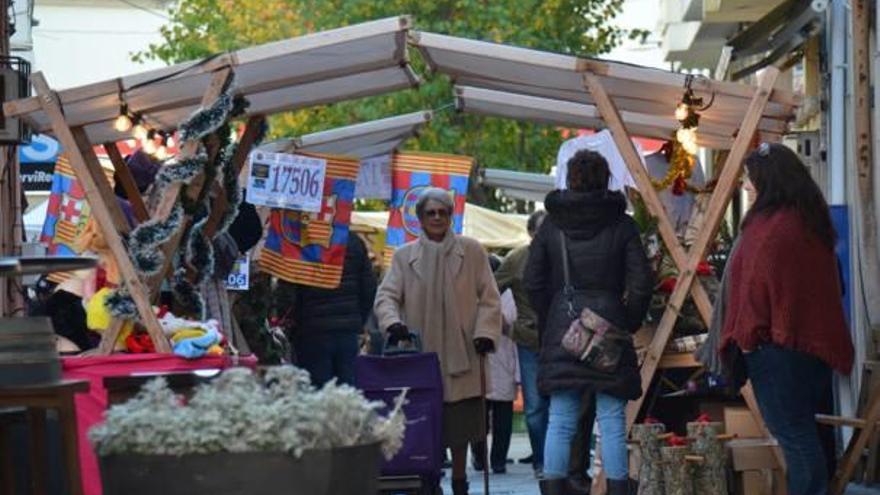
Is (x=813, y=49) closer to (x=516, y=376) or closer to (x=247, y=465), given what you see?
(x=516, y=376)

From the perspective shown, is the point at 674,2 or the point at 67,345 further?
the point at 674,2

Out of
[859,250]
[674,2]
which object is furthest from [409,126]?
[674,2]

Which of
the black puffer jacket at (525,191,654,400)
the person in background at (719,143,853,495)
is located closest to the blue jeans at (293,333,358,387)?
the black puffer jacket at (525,191,654,400)

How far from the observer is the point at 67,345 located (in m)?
12.3

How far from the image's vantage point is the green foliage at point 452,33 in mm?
31688

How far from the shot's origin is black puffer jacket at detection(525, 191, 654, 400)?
1133 centimetres

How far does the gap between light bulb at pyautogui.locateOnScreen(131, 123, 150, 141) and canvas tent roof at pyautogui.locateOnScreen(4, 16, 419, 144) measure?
0.25 ft

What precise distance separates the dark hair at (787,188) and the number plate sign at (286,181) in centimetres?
477

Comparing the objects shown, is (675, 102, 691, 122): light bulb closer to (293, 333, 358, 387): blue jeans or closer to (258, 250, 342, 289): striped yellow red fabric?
(258, 250, 342, 289): striped yellow red fabric

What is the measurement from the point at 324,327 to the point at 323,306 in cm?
Answer: 16

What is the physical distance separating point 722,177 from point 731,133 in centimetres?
237

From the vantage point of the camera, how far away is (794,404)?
10.5m

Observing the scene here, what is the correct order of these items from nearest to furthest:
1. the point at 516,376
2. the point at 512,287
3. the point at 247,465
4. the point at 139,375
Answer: the point at 247,465 < the point at 139,375 < the point at 512,287 < the point at 516,376

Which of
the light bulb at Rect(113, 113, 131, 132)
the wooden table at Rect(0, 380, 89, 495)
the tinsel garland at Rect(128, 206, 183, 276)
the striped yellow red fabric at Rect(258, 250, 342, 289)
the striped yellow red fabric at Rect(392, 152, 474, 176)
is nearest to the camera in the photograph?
the wooden table at Rect(0, 380, 89, 495)
